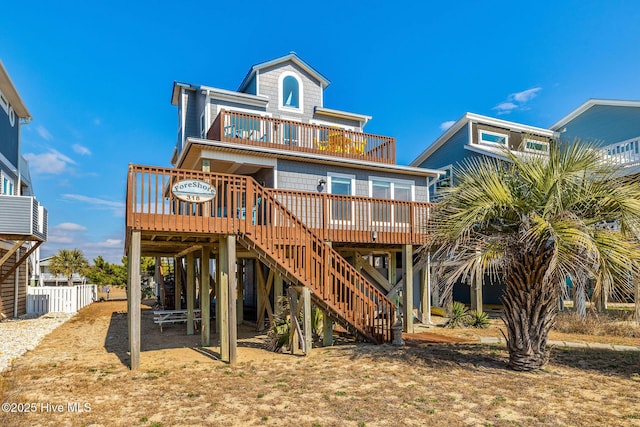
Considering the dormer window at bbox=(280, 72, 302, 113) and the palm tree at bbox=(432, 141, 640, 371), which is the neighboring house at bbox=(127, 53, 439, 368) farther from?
the palm tree at bbox=(432, 141, 640, 371)

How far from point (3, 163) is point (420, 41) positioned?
23.2 m

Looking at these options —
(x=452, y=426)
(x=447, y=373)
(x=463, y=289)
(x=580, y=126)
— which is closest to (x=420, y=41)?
(x=580, y=126)

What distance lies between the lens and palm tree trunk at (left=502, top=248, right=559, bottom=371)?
8.06 metres

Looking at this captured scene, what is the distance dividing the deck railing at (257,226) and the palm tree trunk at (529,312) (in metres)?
3.60

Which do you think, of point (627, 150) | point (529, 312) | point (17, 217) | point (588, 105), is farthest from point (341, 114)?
point (529, 312)

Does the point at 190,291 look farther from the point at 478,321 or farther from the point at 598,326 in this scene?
the point at 598,326

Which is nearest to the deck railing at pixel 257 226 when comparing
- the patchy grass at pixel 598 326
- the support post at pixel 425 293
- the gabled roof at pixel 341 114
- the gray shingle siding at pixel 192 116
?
the support post at pixel 425 293

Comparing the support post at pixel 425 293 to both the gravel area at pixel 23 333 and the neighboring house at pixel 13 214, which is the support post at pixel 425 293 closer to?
the gravel area at pixel 23 333

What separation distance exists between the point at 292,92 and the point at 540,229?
51.7ft

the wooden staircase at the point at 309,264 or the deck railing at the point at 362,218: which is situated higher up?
the deck railing at the point at 362,218

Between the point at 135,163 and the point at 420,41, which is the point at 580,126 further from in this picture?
the point at 135,163

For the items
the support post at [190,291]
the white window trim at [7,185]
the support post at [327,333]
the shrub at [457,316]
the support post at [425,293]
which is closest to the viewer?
the support post at [327,333]

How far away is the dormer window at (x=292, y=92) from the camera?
2081 centimetres

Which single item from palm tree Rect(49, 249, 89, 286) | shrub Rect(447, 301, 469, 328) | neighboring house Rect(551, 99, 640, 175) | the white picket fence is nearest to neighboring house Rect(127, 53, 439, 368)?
shrub Rect(447, 301, 469, 328)
